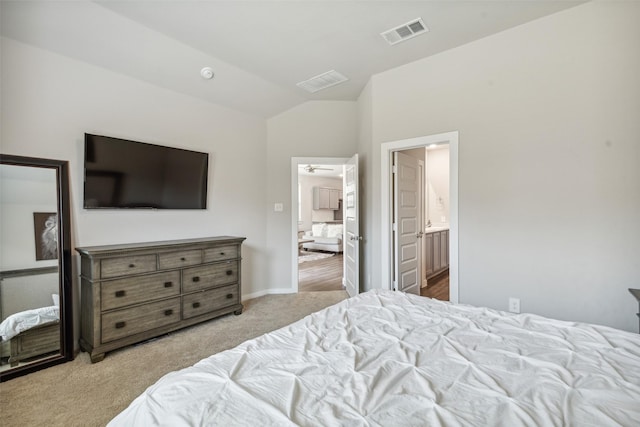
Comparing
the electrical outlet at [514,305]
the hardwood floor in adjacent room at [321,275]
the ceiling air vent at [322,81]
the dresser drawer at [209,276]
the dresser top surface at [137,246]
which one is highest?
the ceiling air vent at [322,81]

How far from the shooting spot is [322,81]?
3732mm

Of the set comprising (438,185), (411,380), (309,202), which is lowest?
(411,380)

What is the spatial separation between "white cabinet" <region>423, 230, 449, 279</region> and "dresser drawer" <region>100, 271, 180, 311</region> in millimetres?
3969

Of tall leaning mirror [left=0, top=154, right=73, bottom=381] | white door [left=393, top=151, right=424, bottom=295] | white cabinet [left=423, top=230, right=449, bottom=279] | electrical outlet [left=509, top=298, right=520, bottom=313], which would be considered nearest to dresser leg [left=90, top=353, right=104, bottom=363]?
tall leaning mirror [left=0, top=154, right=73, bottom=381]

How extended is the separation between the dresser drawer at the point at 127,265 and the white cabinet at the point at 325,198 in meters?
8.34

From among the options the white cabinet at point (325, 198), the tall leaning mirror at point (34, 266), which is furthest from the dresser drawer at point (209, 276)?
the white cabinet at point (325, 198)

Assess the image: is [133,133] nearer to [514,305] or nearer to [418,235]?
[418,235]

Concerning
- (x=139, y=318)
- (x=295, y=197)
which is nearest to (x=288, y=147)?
(x=295, y=197)

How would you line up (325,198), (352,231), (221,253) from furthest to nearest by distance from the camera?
(325,198) < (352,231) < (221,253)

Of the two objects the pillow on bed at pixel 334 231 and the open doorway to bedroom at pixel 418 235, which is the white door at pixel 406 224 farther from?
the pillow on bed at pixel 334 231

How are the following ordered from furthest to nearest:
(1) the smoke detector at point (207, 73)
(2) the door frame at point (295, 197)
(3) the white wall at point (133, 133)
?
(2) the door frame at point (295, 197) → (1) the smoke detector at point (207, 73) → (3) the white wall at point (133, 133)

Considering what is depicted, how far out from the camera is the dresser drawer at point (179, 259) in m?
2.86

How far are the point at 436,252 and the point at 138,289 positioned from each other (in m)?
4.75

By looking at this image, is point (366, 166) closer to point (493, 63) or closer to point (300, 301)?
point (493, 63)
